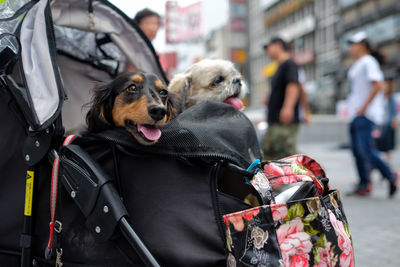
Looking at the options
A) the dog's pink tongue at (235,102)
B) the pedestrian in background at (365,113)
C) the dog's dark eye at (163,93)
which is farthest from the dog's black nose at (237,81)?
the pedestrian in background at (365,113)

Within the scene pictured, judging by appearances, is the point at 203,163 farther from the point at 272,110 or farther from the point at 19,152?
the point at 272,110

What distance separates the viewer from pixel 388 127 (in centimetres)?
769

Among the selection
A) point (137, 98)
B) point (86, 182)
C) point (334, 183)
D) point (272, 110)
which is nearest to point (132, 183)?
point (86, 182)

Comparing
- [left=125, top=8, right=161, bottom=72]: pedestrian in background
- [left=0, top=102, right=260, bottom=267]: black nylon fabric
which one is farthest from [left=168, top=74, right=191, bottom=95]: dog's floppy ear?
[left=125, top=8, right=161, bottom=72]: pedestrian in background

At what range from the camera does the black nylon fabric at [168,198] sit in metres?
1.59

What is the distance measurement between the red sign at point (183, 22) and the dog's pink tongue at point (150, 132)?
8.99 m

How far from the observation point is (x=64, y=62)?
2891 mm

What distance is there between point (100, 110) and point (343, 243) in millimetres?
1190

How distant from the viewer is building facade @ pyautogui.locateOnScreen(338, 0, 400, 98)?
1315 inches

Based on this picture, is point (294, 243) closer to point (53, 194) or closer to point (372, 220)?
point (53, 194)

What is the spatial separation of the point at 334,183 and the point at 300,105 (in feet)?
8.02

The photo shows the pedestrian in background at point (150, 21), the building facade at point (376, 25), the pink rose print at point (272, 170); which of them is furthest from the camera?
the building facade at point (376, 25)

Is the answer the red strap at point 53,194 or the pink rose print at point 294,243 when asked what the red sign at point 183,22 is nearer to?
the red strap at point 53,194

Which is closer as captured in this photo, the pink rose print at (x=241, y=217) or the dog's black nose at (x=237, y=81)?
the pink rose print at (x=241, y=217)
